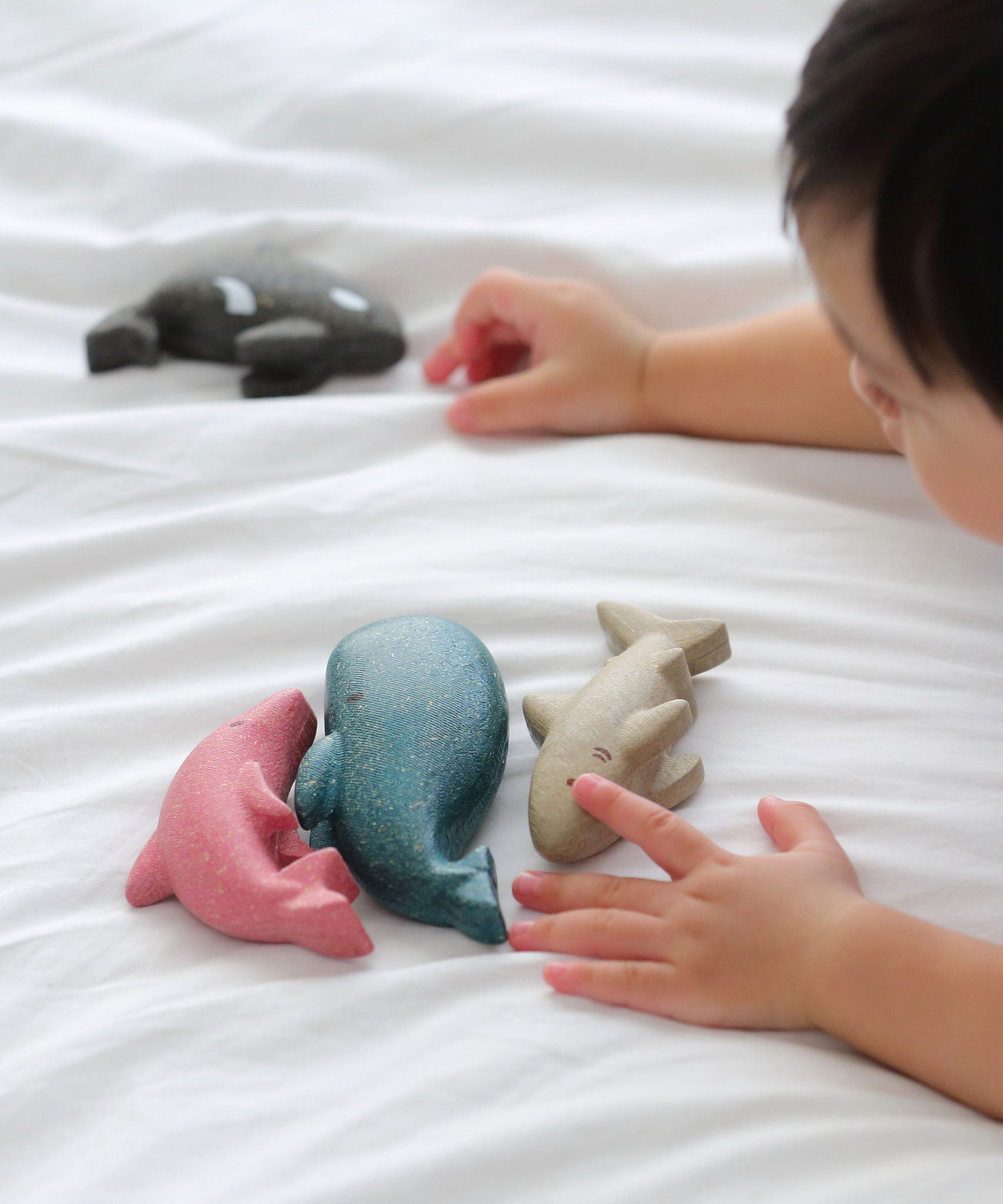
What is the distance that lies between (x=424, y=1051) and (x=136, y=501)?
1.47 feet

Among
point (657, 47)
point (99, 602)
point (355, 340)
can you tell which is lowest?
point (99, 602)

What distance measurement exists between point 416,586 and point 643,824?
0.72 feet

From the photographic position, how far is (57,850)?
55 centimetres

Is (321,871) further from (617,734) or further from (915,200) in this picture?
(915,200)

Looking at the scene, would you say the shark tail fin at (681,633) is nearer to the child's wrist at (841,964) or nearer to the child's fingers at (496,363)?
the child's wrist at (841,964)

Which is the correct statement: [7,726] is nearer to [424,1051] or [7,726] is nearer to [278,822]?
[278,822]

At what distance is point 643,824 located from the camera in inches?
21.0

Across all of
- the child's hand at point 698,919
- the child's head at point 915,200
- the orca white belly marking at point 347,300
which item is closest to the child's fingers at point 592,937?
the child's hand at point 698,919

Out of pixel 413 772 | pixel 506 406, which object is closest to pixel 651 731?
pixel 413 772

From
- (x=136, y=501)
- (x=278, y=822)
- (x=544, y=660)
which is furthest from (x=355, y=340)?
(x=278, y=822)

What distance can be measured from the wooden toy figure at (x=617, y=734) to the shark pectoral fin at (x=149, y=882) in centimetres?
17

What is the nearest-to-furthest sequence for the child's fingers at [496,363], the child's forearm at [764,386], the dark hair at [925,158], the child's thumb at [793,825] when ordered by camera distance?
the dark hair at [925,158] < the child's thumb at [793,825] < the child's forearm at [764,386] < the child's fingers at [496,363]

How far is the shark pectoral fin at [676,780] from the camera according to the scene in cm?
57

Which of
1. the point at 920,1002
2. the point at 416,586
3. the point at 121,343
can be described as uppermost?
the point at 121,343
